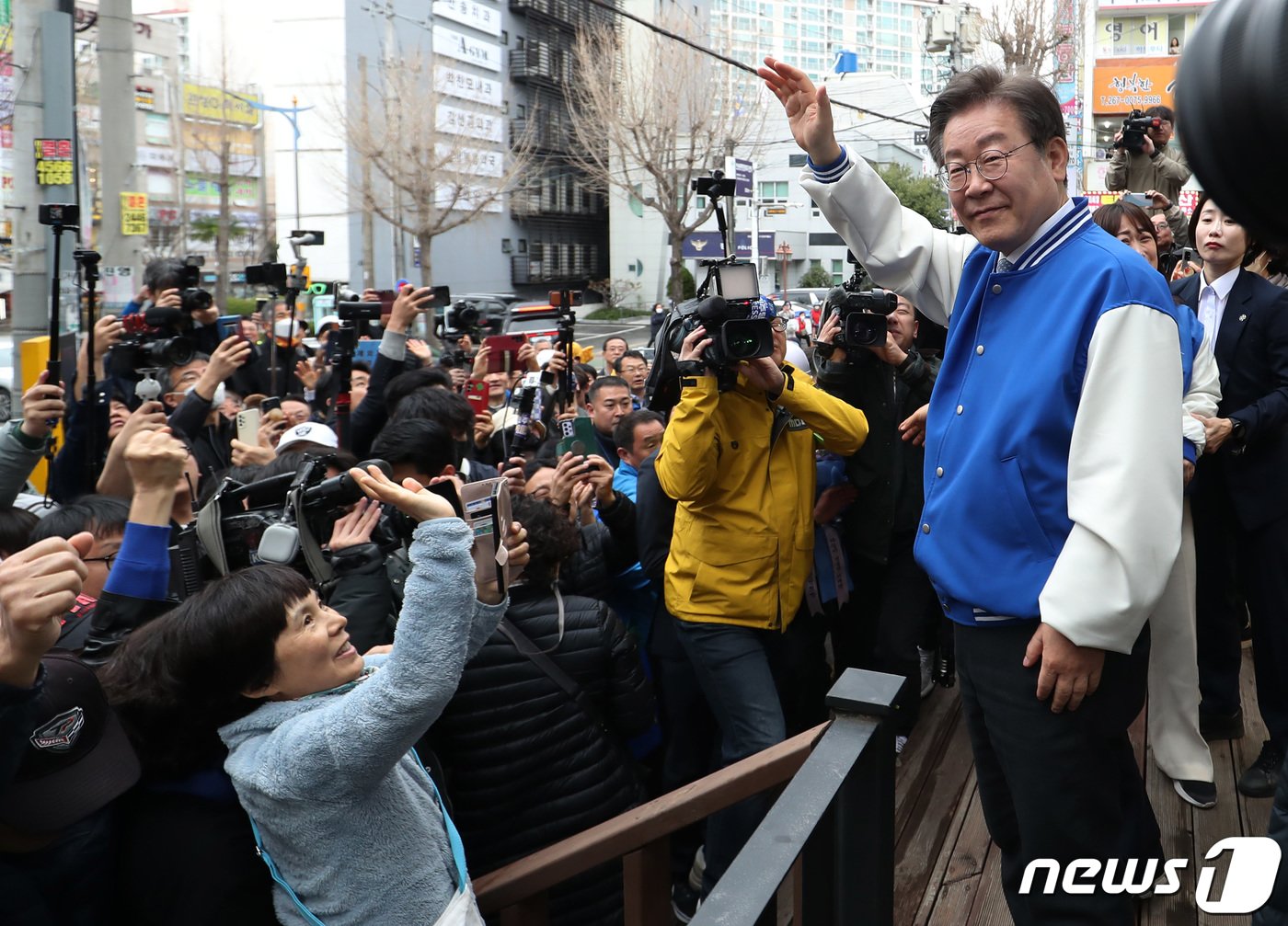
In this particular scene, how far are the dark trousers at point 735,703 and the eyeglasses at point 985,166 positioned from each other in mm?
1580

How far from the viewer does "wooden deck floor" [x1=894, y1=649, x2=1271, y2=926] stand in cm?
295

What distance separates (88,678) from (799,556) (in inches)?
78.8

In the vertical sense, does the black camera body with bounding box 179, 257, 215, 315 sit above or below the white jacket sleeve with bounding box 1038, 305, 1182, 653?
above

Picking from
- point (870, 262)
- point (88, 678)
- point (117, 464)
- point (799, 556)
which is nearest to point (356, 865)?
point (88, 678)

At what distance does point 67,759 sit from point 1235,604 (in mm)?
3407

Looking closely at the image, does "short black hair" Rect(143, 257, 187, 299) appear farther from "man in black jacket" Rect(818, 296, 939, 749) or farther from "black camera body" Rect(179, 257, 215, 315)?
"man in black jacket" Rect(818, 296, 939, 749)

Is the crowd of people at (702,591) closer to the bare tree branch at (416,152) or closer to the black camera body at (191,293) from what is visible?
the black camera body at (191,293)

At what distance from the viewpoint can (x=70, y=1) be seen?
18.3 feet

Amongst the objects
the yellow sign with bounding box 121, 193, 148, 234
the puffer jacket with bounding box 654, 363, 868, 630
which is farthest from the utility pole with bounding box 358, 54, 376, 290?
the puffer jacket with bounding box 654, 363, 868, 630

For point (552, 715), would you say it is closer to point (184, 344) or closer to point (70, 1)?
point (184, 344)

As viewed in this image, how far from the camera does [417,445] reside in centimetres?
342

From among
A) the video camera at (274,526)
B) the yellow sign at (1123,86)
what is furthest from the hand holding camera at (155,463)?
the yellow sign at (1123,86)

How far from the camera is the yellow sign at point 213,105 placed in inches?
1253

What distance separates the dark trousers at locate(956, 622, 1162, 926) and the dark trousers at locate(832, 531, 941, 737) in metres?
1.55
